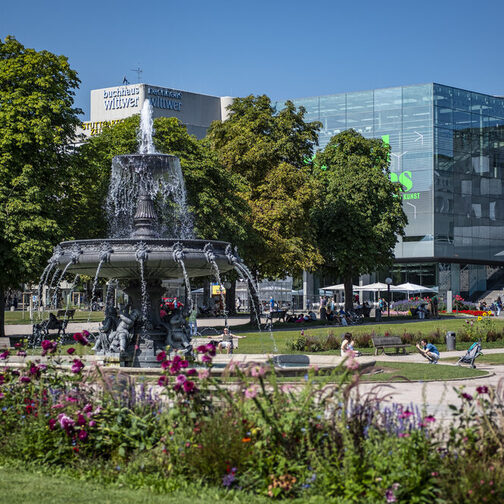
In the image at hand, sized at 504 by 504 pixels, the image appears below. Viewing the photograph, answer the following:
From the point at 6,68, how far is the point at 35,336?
1117 centimetres

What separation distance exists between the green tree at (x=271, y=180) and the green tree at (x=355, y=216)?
2862 millimetres

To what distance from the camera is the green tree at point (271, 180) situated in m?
41.3

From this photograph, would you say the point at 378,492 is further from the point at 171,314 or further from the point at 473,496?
the point at 171,314

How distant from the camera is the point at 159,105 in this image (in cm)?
9000

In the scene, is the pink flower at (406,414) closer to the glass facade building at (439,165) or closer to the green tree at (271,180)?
the green tree at (271,180)

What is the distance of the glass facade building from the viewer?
7012cm

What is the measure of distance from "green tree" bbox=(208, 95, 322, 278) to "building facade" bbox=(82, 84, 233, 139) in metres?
43.1

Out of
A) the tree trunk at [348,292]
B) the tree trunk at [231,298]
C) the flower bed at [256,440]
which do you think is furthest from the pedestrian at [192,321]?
the tree trunk at [231,298]

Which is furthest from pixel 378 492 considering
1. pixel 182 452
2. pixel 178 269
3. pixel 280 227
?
pixel 280 227

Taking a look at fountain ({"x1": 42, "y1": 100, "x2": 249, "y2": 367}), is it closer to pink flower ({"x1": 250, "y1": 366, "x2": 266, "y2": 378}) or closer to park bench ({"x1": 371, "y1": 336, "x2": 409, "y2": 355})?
pink flower ({"x1": 250, "y1": 366, "x2": 266, "y2": 378})

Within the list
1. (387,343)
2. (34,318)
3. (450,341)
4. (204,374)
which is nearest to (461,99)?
(34,318)

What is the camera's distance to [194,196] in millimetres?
38656

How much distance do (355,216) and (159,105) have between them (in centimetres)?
4614

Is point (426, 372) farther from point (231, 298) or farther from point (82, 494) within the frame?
point (231, 298)
